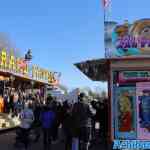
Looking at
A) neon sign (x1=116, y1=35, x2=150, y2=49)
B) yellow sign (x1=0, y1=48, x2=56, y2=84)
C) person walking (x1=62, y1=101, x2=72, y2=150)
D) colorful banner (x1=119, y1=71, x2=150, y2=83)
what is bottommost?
person walking (x1=62, y1=101, x2=72, y2=150)

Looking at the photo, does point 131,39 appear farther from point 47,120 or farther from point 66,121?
point 47,120

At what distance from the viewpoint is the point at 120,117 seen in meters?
14.8

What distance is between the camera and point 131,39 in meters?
14.9

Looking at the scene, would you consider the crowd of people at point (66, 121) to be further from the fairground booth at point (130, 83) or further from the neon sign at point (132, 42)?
the neon sign at point (132, 42)

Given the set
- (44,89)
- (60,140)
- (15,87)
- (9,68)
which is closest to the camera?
(60,140)

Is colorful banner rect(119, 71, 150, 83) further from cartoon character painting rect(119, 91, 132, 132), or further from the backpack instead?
the backpack

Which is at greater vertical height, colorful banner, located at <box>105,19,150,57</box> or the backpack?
colorful banner, located at <box>105,19,150,57</box>

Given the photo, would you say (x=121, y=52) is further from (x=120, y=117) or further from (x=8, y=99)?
(x=8, y=99)

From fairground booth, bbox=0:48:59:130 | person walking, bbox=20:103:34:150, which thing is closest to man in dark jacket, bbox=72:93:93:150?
person walking, bbox=20:103:34:150

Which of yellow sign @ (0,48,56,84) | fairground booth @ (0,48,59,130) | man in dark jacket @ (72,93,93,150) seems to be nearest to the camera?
man in dark jacket @ (72,93,93,150)

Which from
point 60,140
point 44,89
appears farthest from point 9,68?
point 44,89

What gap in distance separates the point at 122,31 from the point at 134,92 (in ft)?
5.82

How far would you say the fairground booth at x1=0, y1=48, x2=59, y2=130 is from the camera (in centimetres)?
2922

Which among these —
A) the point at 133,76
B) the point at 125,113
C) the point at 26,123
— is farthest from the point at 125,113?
the point at 26,123
